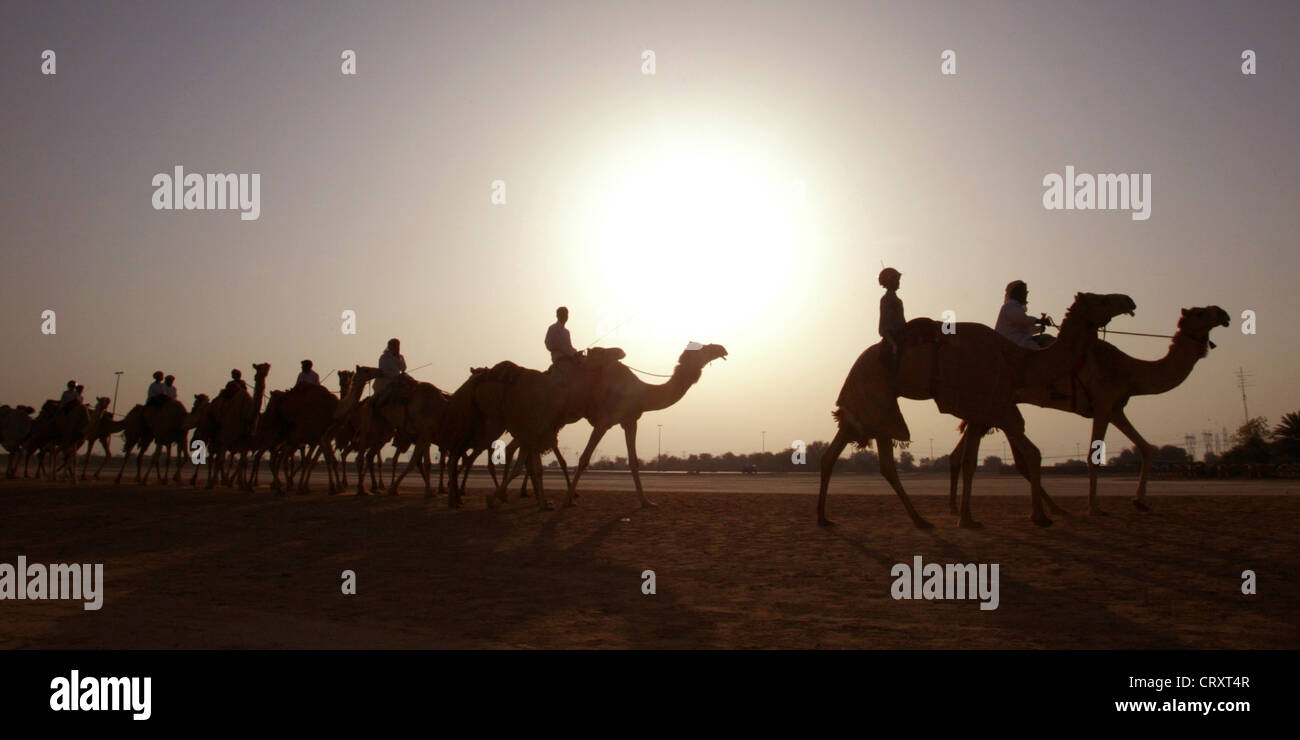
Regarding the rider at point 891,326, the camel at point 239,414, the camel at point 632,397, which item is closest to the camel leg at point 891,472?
the rider at point 891,326

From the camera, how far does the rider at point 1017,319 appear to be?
49.4ft

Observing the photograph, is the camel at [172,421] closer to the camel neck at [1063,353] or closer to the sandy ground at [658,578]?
the sandy ground at [658,578]

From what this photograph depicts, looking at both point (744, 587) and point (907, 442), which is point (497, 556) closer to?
point (744, 587)

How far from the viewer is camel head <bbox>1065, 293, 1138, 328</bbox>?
14.4 meters

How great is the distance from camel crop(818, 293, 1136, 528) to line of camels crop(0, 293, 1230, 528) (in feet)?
0.06

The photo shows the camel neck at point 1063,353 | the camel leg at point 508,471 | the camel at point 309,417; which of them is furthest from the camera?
the camel at point 309,417

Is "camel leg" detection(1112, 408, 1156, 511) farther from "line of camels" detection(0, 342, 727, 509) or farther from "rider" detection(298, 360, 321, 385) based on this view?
"rider" detection(298, 360, 321, 385)

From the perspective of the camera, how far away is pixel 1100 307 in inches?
567

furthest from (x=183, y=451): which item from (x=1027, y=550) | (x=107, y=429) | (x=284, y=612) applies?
(x=1027, y=550)

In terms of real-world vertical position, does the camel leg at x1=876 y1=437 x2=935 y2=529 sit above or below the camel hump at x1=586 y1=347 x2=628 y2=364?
below

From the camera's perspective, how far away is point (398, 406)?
23.2 meters

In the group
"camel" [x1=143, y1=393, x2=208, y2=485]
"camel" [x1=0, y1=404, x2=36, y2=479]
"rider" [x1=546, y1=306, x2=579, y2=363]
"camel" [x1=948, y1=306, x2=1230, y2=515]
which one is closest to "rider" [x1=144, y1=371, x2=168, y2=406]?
"camel" [x1=143, y1=393, x2=208, y2=485]

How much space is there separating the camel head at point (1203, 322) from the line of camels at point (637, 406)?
2cm
